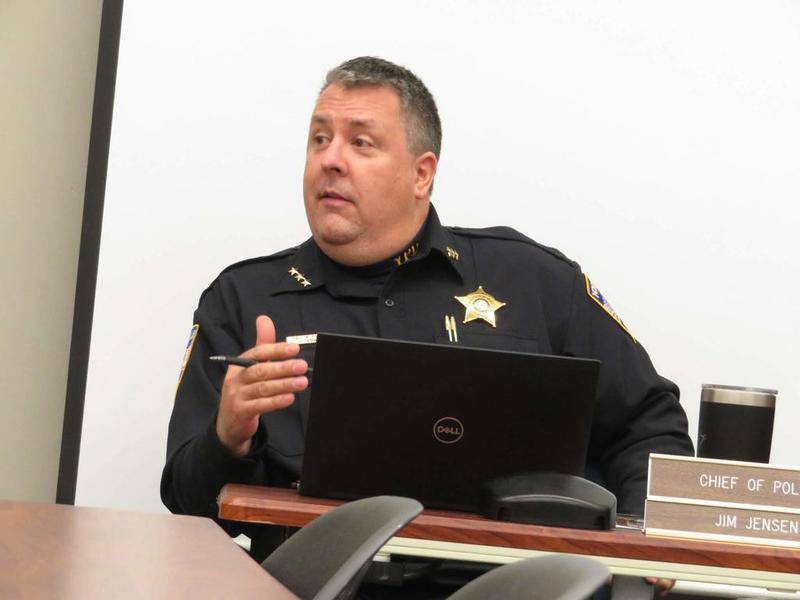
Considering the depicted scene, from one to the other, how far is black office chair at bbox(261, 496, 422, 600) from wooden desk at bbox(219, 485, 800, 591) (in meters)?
0.31

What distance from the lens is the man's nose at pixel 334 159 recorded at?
246 cm

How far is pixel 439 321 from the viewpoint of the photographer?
2.45 metres

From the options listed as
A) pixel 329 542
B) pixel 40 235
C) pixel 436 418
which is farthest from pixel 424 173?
pixel 329 542

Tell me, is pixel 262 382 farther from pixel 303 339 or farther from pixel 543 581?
pixel 543 581

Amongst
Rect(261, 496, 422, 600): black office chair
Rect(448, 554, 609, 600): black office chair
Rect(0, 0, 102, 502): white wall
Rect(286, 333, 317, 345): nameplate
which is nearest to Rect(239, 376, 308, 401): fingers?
Rect(261, 496, 422, 600): black office chair

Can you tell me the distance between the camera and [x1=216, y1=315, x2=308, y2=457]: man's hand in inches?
68.8

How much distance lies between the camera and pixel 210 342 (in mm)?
2393

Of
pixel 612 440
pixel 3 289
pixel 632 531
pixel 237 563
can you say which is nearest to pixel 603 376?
pixel 612 440

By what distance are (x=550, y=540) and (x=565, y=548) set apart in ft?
0.08

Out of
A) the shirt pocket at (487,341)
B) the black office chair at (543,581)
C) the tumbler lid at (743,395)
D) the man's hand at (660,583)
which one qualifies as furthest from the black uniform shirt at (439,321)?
the black office chair at (543,581)

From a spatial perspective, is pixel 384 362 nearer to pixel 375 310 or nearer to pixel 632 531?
pixel 632 531

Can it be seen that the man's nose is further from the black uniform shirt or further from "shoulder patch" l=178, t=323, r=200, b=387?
"shoulder patch" l=178, t=323, r=200, b=387

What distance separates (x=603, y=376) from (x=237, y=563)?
152cm

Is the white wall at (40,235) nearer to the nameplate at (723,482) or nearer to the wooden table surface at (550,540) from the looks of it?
the wooden table surface at (550,540)
